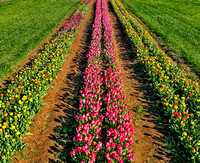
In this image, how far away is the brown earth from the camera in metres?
4.30

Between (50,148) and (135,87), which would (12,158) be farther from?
(135,87)

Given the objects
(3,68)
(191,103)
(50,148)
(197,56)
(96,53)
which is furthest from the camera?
(197,56)

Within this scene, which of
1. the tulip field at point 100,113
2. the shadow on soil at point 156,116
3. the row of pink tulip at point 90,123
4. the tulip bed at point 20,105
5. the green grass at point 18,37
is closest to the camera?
the row of pink tulip at point 90,123

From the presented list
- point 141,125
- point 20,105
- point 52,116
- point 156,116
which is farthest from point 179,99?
point 20,105

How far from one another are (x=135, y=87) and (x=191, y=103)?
2368mm

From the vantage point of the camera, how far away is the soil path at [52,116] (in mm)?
4258

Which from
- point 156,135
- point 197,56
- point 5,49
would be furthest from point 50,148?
point 197,56

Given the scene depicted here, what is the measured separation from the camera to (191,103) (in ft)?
19.1

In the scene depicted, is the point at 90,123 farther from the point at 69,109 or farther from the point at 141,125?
the point at 141,125

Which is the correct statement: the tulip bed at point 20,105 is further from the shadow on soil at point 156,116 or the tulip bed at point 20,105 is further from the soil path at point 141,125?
the shadow on soil at point 156,116

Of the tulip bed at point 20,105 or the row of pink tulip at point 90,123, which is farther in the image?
the tulip bed at point 20,105

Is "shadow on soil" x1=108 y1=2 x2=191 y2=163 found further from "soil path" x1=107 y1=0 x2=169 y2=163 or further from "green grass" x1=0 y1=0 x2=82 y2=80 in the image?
"green grass" x1=0 y1=0 x2=82 y2=80

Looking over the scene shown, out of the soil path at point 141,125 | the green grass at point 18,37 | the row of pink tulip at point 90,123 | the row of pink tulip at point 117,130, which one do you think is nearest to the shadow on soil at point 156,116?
the soil path at point 141,125

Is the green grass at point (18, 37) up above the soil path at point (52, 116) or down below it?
above
